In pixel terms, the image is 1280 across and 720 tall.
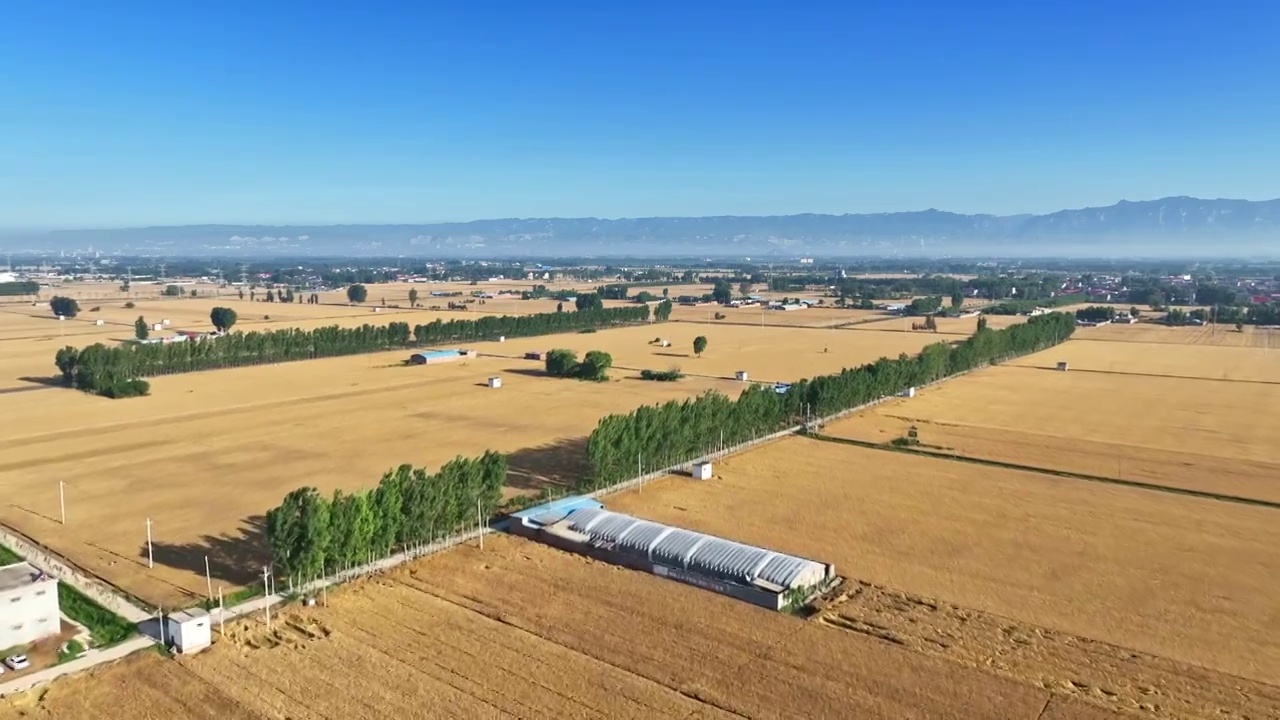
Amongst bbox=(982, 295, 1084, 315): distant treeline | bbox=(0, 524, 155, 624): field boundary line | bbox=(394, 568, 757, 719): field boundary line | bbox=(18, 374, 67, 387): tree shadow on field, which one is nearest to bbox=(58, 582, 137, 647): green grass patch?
bbox=(0, 524, 155, 624): field boundary line

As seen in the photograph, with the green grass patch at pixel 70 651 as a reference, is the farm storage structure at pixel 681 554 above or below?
above

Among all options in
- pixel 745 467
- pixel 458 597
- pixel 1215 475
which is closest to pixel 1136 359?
pixel 1215 475

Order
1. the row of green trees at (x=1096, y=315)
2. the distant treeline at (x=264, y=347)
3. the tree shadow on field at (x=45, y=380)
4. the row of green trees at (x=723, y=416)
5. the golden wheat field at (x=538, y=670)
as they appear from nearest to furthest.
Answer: the golden wheat field at (x=538, y=670)
the row of green trees at (x=723, y=416)
the distant treeline at (x=264, y=347)
the tree shadow on field at (x=45, y=380)
the row of green trees at (x=1096, y=315)

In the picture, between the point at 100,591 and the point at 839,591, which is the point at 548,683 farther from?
the point at 100,591

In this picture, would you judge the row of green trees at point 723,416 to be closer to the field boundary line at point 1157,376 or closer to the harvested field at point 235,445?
the harvested field at point 235,445

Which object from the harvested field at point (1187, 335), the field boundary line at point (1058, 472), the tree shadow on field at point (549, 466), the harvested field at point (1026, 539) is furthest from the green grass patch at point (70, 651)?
the harvested field at point (1187, 335)

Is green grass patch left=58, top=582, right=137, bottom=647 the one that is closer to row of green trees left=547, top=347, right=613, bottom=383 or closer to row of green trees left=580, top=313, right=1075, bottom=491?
row of green trees left=580, top=313, right=1075, bottom=491

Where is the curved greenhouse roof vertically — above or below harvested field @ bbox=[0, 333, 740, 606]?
above
